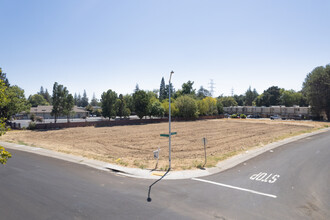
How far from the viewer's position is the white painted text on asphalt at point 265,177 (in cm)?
1139

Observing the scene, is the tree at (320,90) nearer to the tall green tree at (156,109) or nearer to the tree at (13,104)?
the tall green tree at (156,109)

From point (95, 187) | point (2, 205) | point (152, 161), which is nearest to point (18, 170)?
point (2, 205)

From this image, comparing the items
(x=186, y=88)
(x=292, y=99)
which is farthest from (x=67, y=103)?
(x=292, y=99)

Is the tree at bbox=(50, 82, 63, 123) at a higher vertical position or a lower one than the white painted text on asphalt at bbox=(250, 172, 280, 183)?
higher

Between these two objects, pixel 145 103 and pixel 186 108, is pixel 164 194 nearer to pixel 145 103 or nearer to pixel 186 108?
pixel 145 103

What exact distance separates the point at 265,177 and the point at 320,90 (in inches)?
2809

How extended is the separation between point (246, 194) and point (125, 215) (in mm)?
6088

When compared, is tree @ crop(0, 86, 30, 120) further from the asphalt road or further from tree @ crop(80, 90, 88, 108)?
tree @ crop(80, 90, 88, 108)

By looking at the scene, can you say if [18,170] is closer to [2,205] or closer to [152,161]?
[2,205]

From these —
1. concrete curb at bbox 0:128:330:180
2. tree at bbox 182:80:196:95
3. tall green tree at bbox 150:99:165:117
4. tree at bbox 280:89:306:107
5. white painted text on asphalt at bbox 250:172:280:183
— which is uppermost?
tree at bbox 182:80:196:95

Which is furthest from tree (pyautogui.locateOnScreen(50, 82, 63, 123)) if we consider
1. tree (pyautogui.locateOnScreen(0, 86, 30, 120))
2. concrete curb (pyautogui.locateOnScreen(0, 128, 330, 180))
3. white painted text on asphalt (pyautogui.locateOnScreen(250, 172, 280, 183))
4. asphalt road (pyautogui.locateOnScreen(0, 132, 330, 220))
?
white painted text on asphalt (pyautogui.locateOnScreen(250, 172, 280, 183))

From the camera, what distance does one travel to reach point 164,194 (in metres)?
9.38

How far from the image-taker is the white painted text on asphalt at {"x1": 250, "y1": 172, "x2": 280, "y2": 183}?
448 inches

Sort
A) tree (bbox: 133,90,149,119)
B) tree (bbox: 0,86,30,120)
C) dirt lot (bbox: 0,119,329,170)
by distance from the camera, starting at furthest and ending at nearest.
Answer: tree (bbox: 133,90,149,119), tree (bbox: 0,86,30,120), dirt lot (bbox: 0,119,329,170)
